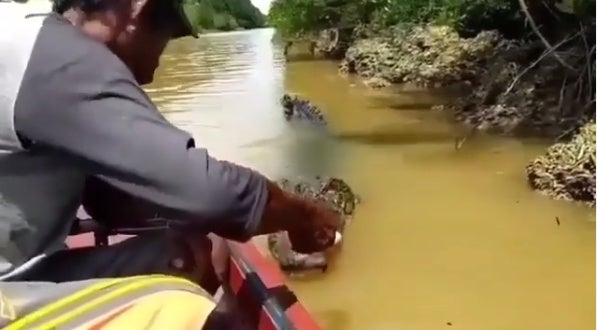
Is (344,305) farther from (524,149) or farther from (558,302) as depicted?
(524,149)

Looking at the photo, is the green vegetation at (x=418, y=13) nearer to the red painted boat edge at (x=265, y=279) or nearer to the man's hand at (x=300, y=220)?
the red painted boat edge at (x=265, y=279)

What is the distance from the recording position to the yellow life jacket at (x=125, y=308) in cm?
167

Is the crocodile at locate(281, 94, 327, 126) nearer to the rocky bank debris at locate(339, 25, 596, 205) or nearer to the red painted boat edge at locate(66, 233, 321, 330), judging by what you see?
the rocky bank debris at locate(339, 25, 596, 205)

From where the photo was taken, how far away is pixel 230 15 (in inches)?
1139

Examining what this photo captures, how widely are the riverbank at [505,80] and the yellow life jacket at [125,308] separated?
4247mm

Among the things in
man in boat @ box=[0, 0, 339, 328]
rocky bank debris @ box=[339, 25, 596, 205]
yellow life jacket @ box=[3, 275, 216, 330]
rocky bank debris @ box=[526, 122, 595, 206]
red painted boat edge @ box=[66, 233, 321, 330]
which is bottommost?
rocky bank debris @ box=[339, 25, 596, 205]

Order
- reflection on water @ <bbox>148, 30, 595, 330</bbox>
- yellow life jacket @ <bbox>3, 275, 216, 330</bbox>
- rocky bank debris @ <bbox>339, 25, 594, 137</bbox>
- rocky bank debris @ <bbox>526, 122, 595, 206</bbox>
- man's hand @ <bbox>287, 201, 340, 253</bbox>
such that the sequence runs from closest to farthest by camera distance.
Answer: yellow life jacket @ <bbox>3, 275, 216, 330</bbox> < man's hand @ <bbox>287, 201, 340, 253</bbox> < reflection on water @ <bbox>148, 30, 595, 330</bbox> < rocky bank debris @ <bbox>526, 122, 595, 206</bbox> < rocky bank debris @ <bbox>339, 25, 594, 137</bbox>

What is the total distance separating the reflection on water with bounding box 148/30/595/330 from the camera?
4410mm

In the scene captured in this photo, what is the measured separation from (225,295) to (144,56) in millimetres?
789

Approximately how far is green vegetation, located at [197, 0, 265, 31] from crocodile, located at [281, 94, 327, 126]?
1732cm

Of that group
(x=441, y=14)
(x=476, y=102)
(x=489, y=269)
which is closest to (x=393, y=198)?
(x=489, y=269)

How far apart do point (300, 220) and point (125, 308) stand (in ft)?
1.68

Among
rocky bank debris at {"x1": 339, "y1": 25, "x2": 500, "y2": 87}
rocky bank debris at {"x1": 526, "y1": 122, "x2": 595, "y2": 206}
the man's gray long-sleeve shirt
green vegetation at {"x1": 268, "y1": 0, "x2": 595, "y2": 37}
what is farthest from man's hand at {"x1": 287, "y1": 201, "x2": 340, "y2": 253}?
rocky bank debris at {"x1": 339, "y1": 25, "x2": 500, "y2": 87}

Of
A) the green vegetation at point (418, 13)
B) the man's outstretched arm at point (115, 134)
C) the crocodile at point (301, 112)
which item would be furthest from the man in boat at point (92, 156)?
the crocodile at point (301, 112)
